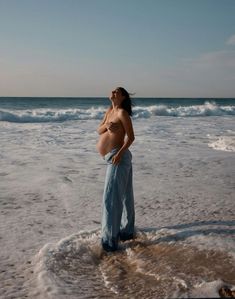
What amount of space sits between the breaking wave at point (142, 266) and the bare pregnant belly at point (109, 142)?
1124 millimetres

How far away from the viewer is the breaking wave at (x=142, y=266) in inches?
136

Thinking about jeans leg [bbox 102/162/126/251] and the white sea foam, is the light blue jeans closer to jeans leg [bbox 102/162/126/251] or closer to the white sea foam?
jeans leg [bbox 102/162/126/251]

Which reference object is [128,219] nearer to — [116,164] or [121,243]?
[121,243]

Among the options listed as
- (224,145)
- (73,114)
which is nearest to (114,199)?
(224,145)

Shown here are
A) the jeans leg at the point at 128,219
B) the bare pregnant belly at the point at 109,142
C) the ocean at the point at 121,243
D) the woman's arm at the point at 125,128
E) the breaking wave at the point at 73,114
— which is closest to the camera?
the ocean at the point at 121,243

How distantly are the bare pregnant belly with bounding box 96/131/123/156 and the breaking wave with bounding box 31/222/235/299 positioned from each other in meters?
1.12

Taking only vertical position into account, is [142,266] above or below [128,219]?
below

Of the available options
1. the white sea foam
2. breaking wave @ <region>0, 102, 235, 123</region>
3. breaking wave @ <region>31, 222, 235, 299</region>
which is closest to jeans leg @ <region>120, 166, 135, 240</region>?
breaking wave @ <region>31, 222, 235, 299</region>

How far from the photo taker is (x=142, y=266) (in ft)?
13.0

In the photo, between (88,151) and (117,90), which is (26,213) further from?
(88,151)

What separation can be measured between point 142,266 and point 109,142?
4.60 ft

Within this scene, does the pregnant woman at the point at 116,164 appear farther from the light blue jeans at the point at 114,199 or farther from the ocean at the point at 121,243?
the ocean at the point at 121,243

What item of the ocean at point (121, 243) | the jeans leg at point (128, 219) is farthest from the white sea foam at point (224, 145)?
the jeans leg at point (128, 219)

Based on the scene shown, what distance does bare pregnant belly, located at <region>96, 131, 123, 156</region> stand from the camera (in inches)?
174
